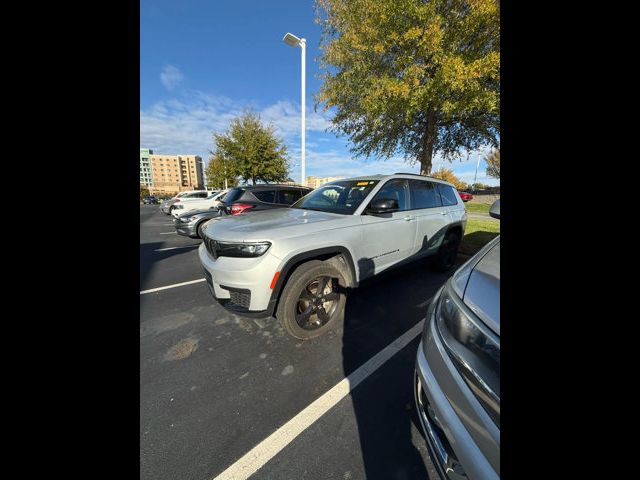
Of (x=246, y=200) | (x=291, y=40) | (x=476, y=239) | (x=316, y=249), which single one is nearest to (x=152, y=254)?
(x=246, y=200)

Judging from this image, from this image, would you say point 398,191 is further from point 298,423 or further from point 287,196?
point 287,196

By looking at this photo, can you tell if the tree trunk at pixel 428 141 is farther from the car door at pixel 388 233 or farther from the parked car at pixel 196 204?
the parked car at pixel 196 204

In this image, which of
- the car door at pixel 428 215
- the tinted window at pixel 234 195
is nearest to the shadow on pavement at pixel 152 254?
the tinted window at pixel 234 195

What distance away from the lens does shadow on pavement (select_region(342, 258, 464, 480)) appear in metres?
1.55

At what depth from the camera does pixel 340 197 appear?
140 inches

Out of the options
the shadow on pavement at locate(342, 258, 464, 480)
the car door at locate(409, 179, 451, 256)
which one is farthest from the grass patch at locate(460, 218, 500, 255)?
the shadow on pavement at locate(342, 258, 464, 480)

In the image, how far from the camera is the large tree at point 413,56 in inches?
254

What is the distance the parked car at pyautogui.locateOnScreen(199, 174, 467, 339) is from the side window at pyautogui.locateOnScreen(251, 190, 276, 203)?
348 cm

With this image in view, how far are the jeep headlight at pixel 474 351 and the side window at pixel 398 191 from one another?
2.17m

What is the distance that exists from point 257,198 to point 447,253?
4817 mm

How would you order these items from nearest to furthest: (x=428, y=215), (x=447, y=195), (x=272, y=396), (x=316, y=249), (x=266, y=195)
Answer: (x=272, y=396) < (x=316, y=249) < (x=428, y=215) < (x=447, y=195) < (x=266, y=195)
